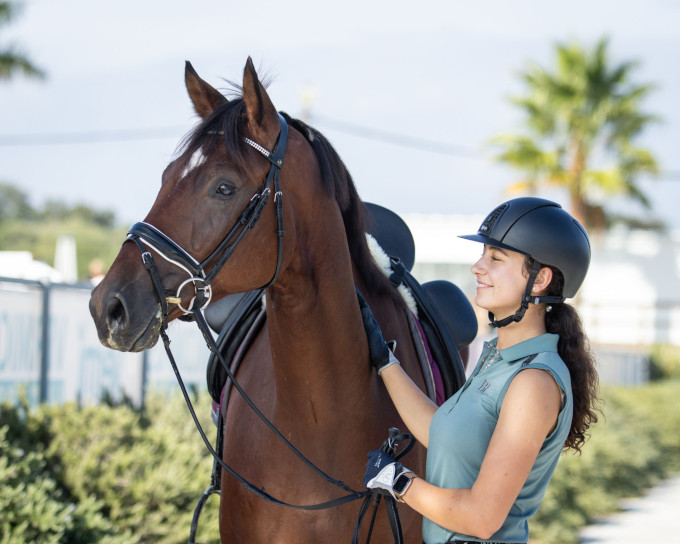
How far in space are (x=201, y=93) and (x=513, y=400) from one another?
159 centimetres

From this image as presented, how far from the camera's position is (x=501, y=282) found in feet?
8.65

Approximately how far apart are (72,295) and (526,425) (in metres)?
5.32

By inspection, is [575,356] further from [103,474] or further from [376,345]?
[103,474]

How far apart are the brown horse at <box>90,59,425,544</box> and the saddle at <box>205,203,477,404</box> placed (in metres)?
0.40

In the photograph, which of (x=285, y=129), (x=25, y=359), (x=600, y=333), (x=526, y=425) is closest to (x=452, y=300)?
(x=285, y=129)

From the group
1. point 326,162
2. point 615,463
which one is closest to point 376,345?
point 326,162

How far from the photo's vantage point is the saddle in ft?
12.6

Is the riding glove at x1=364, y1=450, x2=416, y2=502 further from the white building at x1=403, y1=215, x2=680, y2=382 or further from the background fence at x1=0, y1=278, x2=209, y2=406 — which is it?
the white building at x1=403, y1=215, x2=680, y2=382

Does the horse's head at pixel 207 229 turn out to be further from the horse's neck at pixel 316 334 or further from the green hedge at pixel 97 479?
the green hedge at pixel 97 479

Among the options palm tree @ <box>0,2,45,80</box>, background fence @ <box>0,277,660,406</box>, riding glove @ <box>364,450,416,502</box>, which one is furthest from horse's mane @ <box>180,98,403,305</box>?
palm tree @ <box>0,2,45,80</box>

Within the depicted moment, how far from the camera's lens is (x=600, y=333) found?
28609 millimetres

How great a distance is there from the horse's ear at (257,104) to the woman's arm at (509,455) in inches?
46.7

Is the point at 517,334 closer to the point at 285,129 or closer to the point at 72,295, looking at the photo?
the point at 285,129

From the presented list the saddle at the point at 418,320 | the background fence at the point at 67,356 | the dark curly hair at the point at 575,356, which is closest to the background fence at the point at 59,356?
the background fence at the point at 67,356
